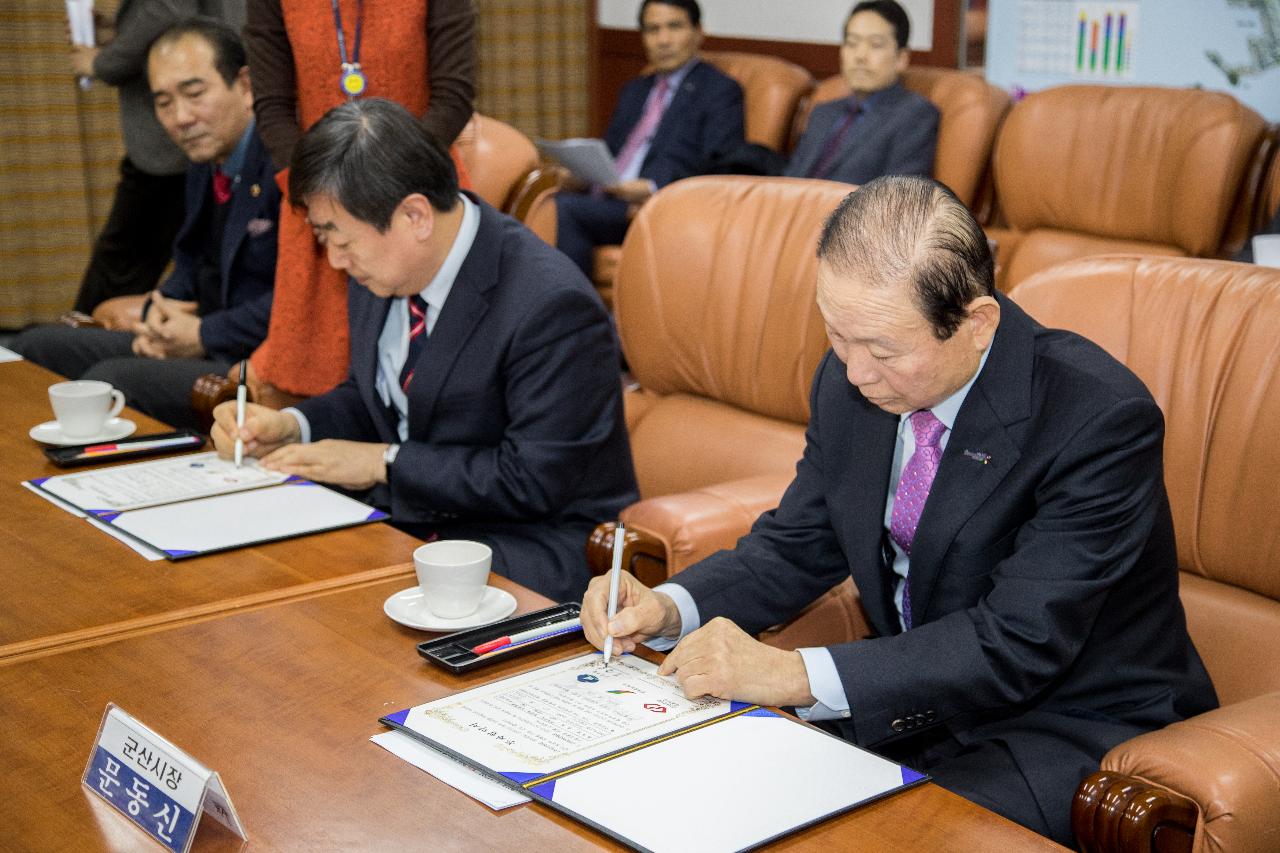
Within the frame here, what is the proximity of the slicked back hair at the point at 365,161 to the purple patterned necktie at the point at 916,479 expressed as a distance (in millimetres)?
880

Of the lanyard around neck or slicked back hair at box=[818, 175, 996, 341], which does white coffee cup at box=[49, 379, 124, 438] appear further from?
slicked back hair at box=[818, 175, 996, 341]

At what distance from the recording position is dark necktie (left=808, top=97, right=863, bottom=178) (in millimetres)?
4926

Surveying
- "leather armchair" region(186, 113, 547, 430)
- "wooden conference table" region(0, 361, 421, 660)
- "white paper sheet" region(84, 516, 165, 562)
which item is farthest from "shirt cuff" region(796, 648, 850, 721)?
"leather armchair" region(186, 113, 547, 430)

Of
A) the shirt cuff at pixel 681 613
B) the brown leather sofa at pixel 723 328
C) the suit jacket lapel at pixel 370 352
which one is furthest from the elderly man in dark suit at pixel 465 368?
the shirt cuff at pixel 681 613

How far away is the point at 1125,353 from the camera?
1889 millimetres

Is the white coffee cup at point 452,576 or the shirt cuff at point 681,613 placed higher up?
the white coffee cup at point 452,576

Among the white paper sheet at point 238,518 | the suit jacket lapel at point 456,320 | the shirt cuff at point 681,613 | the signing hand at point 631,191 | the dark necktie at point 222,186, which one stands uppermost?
the dark necktie at point 222,186

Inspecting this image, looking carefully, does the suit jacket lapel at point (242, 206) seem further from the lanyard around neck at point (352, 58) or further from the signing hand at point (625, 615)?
the signing hand at point (625, 615)

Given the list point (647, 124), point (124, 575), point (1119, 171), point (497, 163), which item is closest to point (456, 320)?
point (124, 575)

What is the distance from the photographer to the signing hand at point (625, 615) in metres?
1.47

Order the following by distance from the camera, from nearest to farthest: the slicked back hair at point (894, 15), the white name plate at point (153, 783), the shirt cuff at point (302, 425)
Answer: the white name plate at point (153, 783) < the shirt cuff at point (302, 425) < the slicked back hair at point (894, 15)

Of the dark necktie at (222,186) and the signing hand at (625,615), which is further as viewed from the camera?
the dark necktie at (222,186)

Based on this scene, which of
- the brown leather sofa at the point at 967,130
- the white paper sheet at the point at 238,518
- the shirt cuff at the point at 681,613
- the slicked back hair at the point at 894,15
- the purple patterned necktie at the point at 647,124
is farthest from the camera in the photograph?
the purple patterned necktie at the point at 647,124

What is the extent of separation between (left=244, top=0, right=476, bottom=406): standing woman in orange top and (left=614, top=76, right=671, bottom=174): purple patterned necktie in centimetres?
266
